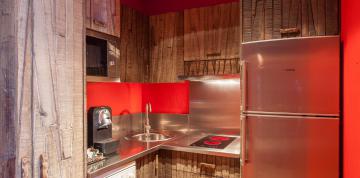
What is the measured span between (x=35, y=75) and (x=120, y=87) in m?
1.61

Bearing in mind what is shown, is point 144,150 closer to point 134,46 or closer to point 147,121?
point 147,121

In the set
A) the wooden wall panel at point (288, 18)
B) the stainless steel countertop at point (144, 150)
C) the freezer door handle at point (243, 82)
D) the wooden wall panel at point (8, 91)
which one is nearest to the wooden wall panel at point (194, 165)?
the stainless steel countertop at point (144, 150)

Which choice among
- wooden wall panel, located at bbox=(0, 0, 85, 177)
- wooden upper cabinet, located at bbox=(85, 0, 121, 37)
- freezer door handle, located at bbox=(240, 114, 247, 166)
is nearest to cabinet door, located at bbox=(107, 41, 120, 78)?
wooden upper cabinet, located at bbox=(85, 0, 121, 37)

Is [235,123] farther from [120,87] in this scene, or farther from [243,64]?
[120,87]

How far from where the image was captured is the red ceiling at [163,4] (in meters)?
2.61

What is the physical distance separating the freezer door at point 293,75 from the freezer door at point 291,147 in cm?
9

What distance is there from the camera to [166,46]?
2.50 meters

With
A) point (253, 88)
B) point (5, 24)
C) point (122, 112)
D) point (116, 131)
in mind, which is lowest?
point (116, 131)

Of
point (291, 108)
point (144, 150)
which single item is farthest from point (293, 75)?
point (144, 150)

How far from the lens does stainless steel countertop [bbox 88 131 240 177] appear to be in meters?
1.64

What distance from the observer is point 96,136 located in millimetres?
1935

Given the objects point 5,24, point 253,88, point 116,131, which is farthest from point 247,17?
point 116,131

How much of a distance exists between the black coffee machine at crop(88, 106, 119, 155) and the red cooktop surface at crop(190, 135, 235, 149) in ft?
2.49

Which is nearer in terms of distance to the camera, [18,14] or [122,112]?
[18,14]
